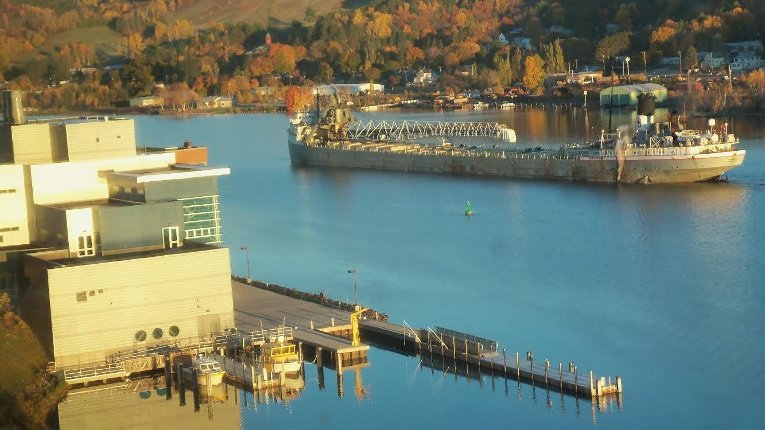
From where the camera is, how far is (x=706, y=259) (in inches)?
643

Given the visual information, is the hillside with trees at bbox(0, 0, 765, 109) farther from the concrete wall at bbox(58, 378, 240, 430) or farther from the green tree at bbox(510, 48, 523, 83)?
the concrete wall at bbox(58, 378, 240, 430)

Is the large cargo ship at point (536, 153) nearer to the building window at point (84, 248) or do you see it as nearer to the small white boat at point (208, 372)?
the building window at point (84, 248)

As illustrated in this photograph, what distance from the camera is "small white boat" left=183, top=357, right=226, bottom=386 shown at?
11672 millimetres

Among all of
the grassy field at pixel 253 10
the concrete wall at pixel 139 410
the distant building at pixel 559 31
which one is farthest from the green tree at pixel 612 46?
the concrete wall at pixel 139 410

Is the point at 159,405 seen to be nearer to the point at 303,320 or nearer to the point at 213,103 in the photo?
the point at 303,320

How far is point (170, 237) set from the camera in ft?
41.9

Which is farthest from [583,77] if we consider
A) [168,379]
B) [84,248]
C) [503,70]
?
[168,379]

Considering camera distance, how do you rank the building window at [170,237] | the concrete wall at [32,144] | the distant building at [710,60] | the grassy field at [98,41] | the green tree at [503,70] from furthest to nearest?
the grassy field at [98,41]
the green tree at [503,70]
the distant building at [710,60]
the concrete wall at [32,144]
the building window at [170,237]

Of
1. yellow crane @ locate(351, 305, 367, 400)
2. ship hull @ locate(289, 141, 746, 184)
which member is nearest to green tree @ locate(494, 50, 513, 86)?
ship hull @ locate(289, 141, 746, 184)

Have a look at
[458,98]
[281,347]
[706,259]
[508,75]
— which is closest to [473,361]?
[281,347]

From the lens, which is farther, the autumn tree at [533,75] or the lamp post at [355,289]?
the autumn tree at [533,75]

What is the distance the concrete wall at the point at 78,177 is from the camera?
1341 centimetres

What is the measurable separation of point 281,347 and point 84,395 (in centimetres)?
152

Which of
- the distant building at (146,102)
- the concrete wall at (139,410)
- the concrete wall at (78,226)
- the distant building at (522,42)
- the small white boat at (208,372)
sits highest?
the distant building at (522,42)
